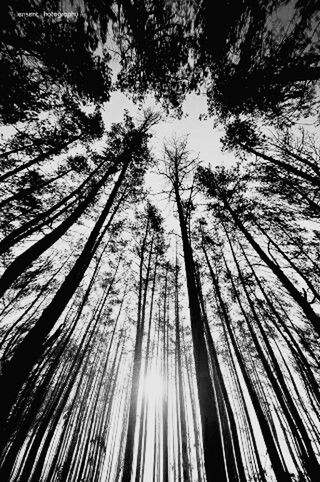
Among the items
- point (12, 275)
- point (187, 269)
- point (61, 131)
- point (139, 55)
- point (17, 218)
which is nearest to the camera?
point (12, 275)

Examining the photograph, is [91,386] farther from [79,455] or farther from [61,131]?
[61,131]

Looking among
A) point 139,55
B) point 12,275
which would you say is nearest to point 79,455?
point 12,275

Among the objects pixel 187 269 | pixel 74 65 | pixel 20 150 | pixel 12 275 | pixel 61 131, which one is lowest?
pixel 12 275

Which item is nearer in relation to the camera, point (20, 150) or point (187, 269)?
point (187, 269)

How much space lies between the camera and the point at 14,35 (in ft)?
18.2

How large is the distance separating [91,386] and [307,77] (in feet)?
74.3

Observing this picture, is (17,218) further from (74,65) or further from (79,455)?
(79,455)

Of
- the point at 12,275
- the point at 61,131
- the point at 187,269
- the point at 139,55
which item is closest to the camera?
the point at 12,275

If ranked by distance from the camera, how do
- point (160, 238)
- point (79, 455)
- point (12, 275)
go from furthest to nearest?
point (79, 455) → point (160, 238) → point (12, 275)

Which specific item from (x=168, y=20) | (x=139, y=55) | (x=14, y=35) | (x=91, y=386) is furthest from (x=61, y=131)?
(x=91, y=386)

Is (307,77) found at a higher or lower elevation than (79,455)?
higher

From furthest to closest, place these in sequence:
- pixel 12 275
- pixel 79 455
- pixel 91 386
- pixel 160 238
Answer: pixel 91 386, pixel 79 455, pixel 160 238, pixel 12 275

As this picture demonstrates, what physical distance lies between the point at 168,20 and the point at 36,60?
4.12m

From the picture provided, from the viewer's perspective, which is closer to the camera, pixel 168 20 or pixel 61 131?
pixel 168 20
